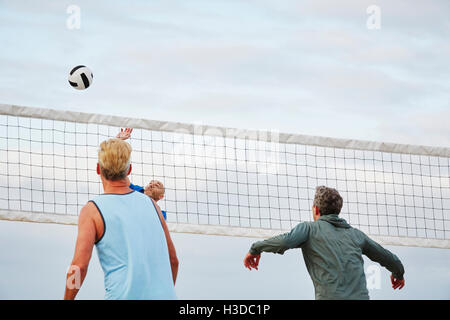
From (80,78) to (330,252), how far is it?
4353mm

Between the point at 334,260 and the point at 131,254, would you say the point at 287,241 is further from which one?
the point at 131,254

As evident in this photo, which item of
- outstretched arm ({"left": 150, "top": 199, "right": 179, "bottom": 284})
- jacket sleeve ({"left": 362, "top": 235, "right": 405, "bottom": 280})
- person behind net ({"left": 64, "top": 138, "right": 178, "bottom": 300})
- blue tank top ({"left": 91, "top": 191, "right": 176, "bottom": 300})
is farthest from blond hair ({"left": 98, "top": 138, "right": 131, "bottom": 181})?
jacket sleeve ({"left": 362, "top": 235, "right": 405, "bottom": 280})

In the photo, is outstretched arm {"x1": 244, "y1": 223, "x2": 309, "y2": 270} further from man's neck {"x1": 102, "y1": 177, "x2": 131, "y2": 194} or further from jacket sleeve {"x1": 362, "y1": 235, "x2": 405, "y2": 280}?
man's neck {"x1": 102, "y1": 177, "x2": 131, "y2": 194}

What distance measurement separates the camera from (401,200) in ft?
25.6

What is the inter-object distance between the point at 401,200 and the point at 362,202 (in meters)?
0.60

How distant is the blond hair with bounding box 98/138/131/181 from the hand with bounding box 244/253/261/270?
5.07ft

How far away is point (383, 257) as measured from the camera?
459 cm

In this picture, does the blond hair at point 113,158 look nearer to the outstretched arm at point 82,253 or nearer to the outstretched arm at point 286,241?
the outstretched arm at point 82,253

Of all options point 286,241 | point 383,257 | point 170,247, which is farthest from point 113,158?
point 383,257

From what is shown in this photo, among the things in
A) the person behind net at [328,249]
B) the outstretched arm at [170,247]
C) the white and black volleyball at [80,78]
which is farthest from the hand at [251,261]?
the white and black volleyball at [80,78]

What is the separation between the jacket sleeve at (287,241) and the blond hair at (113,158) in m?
1.43

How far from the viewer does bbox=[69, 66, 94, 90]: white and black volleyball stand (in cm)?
736

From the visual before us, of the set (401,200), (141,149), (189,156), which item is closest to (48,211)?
(141,149)

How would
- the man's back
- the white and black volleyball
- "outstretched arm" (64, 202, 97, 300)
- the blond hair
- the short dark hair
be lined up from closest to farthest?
"outstretched arm" (64, 202, 97, 300), the blond hair, the man's back, the short dark hair, the white and black volleyball
